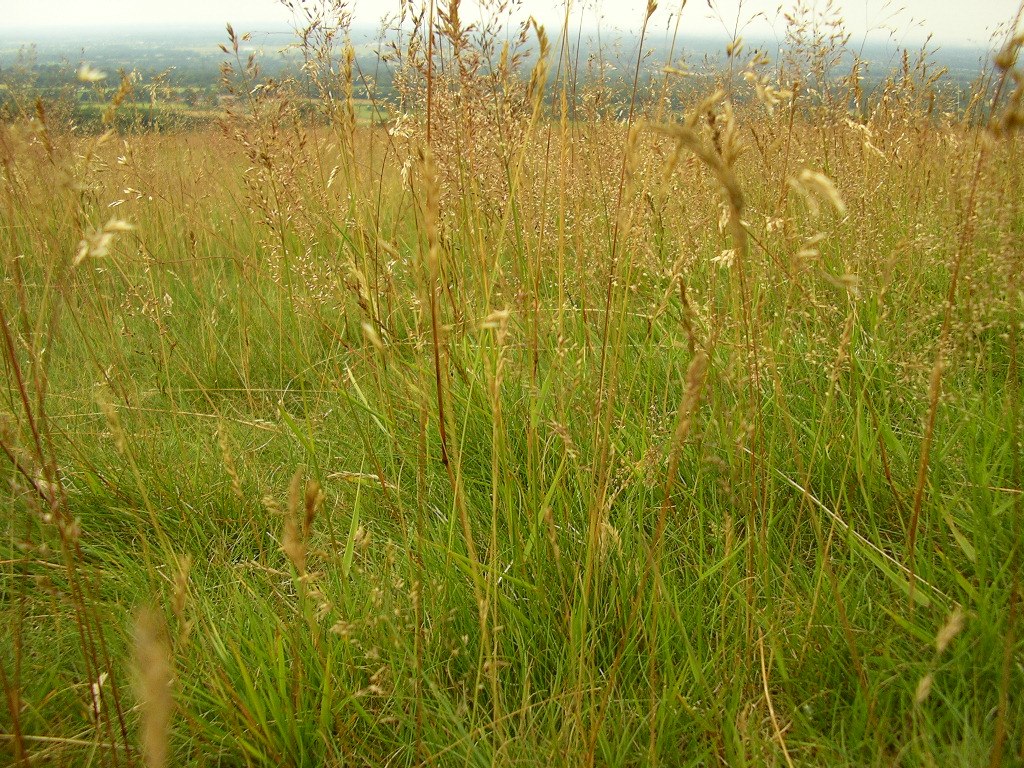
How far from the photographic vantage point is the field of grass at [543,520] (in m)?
0.95

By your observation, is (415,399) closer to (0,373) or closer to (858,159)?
(0,373)

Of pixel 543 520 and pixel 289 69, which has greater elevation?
pixel 289 69

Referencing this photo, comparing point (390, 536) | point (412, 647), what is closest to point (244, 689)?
point (412, 647)

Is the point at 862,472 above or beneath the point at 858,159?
beneath

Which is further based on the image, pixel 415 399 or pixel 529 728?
pixel 415 399

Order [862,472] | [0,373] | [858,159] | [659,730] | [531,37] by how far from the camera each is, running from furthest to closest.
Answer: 1. [858,159]
2. [0,373]
3. [531,37]
4. [862,472]
5. [659,730]

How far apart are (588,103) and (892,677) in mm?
2447

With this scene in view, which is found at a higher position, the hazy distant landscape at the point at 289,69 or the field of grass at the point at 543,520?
the hazy distant landscape at the point at 289,69

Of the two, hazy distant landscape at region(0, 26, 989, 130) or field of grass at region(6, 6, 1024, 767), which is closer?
field of grass at region(6, 6, 1024, 767)

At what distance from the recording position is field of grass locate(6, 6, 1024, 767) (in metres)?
0.95

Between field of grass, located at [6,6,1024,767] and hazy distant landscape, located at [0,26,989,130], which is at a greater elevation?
hazy distant landscape, located at [0,26,989,130]

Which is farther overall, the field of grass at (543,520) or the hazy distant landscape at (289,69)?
the hazy distant landscape at (289,69)

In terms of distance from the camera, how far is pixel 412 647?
1.13m

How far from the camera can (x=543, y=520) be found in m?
1.30
